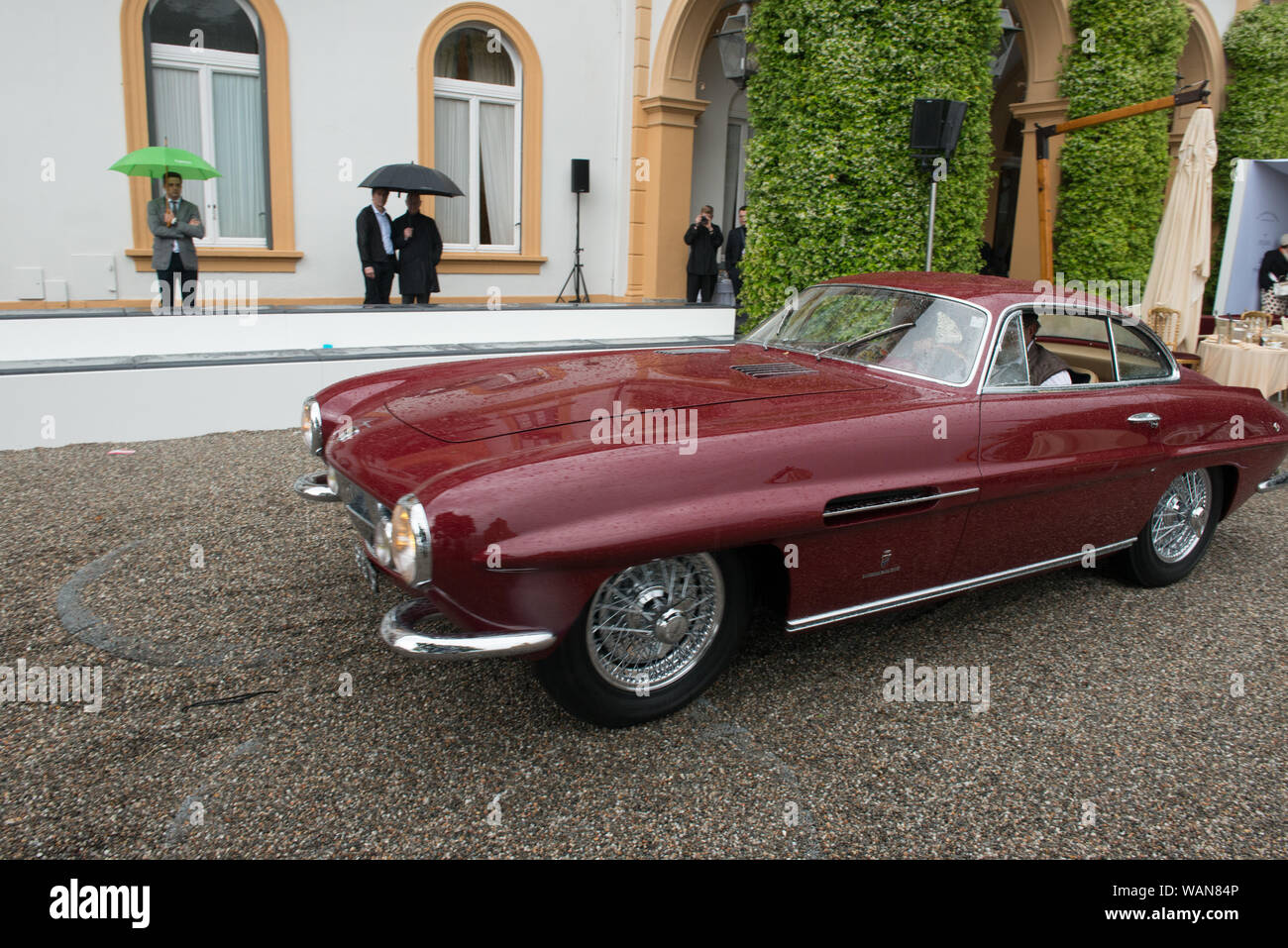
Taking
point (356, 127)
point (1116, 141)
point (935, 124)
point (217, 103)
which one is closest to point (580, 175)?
point (356, 127)

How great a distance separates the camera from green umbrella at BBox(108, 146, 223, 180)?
8.53 meters

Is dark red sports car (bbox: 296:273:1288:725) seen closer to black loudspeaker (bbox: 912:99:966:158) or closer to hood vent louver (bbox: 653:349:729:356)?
hood vent louver (bbox: 653:349:729:356)

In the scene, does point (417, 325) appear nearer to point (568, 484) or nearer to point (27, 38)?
point (27, 38)

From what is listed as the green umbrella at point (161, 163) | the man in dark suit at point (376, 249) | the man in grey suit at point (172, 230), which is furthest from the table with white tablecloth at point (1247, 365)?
the man in grey suit at point (172, 230)

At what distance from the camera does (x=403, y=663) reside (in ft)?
11.1

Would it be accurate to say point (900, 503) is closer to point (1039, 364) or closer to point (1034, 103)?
point (1039, 364)

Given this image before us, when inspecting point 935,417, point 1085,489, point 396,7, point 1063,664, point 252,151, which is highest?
point 396,7

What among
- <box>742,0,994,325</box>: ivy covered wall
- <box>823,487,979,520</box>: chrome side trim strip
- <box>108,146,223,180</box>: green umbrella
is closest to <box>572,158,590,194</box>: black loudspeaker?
<box>742,0,994,325</box>: ivy covered wall

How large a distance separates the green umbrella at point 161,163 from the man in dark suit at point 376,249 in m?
1.50

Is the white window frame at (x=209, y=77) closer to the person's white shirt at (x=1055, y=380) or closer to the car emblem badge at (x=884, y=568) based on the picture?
the person's white shirt at (x=1055, y=380)

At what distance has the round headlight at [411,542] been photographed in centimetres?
247

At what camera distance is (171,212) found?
8.96m

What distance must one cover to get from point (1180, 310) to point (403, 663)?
8550 millimetres

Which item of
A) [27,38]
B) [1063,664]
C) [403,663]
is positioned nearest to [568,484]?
[403,663]
